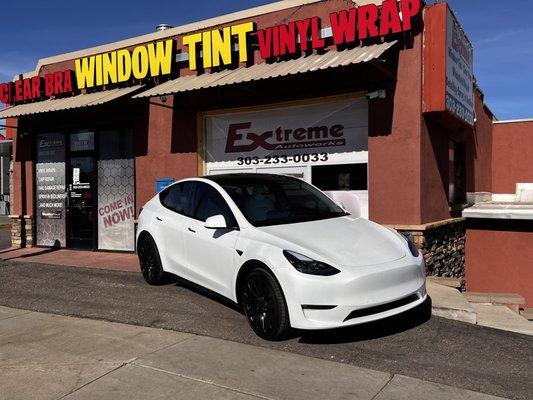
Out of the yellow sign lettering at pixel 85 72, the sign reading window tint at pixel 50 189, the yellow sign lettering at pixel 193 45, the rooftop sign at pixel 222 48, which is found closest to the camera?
the rooftop sign at pixel 222 48

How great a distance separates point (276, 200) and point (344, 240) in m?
1.14

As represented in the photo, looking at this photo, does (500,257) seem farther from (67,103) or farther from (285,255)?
(67,103)

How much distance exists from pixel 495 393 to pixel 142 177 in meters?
8.77

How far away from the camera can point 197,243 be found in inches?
238

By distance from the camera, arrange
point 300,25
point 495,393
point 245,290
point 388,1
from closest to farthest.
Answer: point 495,393
point 245,290
point 388,1
point 300,25

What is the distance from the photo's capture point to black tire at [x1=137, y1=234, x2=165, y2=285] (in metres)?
7.06

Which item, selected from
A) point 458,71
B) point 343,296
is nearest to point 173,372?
point 343,296

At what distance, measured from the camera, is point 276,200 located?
5.91m

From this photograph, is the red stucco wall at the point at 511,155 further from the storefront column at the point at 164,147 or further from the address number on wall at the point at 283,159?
the storefront column at the point at 164,147

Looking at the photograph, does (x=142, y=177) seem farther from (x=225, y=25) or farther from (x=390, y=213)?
(x=390, y=213)

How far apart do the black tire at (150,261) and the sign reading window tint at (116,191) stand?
163 inches

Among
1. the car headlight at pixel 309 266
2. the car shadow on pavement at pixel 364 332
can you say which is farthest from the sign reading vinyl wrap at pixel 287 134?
the car headlight at pixel 309 266

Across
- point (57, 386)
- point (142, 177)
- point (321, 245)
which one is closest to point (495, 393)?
point (321, 245)

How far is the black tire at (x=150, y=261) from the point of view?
23.2ft
